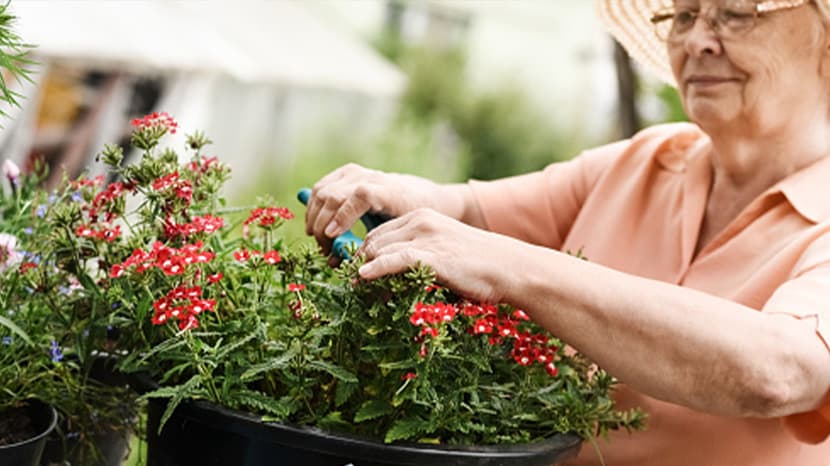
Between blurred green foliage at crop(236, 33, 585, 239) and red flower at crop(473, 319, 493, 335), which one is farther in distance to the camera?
blurred green foliage at crop(236, 33, 585, 239)

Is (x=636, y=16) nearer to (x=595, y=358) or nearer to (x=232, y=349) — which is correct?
(x=595, y=358)

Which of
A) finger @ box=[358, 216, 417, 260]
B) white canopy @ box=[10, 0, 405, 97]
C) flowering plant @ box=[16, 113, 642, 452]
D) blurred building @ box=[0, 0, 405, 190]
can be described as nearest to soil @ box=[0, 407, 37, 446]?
flowering plant @ box=[16, 113, 642, 452]

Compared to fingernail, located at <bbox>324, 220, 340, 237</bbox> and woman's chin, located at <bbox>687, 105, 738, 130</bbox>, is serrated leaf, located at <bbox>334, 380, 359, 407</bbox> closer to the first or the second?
fingernail, located at <bbox>324, 220, 340, 237</bbox>

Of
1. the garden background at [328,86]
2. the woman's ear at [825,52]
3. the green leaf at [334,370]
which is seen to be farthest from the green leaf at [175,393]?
the garden background at [328,86]

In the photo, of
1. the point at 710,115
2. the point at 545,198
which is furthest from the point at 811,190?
the point at 545,198

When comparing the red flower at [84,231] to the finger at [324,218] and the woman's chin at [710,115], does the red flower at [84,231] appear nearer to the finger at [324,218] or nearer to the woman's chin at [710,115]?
the finger at [324,218]

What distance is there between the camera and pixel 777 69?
5.60ft

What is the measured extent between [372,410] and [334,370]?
0.20 ft

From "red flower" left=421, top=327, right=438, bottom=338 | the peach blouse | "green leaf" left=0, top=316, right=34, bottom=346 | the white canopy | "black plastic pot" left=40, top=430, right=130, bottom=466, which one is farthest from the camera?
the white canopy

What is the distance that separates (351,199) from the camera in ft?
5.45

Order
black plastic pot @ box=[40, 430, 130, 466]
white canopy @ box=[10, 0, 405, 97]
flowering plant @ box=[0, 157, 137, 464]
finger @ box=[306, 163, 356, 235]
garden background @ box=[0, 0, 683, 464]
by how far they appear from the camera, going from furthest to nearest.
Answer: garden background @ box=[0, 0, 683, 464], white canopy @ box=[10, 0, 405, 97], finger @ box=[306, 163, 356, 235], black plastic pot @ box=[40, 430, 130, 466], flowering plant @ box=[0, 157, 137, 464]

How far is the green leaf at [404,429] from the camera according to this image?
1.13 meters

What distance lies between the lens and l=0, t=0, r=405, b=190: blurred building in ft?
19.5

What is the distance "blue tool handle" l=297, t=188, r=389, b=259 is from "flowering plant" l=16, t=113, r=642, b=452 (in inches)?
2.6
